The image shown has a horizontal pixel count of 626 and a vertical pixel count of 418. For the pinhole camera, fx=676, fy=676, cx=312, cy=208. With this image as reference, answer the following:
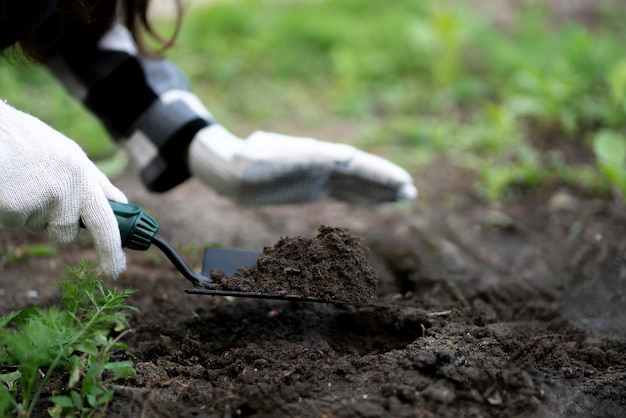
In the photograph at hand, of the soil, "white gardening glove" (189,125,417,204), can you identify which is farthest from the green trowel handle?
"white gardening glove" (189,125,417,204)

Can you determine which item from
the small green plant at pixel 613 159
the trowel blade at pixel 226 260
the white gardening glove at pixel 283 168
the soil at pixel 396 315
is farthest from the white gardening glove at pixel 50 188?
the small green plant at pixel 613 159

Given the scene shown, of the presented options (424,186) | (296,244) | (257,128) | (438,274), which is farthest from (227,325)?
(257,128)

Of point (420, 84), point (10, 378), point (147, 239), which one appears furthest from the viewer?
point (420, 84)

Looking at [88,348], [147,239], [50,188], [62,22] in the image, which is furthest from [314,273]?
[62,22]

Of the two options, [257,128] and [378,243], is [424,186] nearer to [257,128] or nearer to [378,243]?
[378,243]

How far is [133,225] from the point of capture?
1.93 m

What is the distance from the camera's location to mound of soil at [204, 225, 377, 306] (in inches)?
74.8

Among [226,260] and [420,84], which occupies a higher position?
[420,84]

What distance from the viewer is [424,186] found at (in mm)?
3459

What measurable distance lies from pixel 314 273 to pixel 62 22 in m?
1.18

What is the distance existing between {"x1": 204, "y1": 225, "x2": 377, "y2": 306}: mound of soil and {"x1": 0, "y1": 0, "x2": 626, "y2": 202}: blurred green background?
1.35m

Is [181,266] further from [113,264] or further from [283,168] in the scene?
[283,168]

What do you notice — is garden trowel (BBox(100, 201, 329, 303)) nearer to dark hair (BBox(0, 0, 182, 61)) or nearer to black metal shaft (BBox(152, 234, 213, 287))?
black metal shaft (BBox(152, 234, 213, 287))

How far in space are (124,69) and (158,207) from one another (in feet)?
2.62
